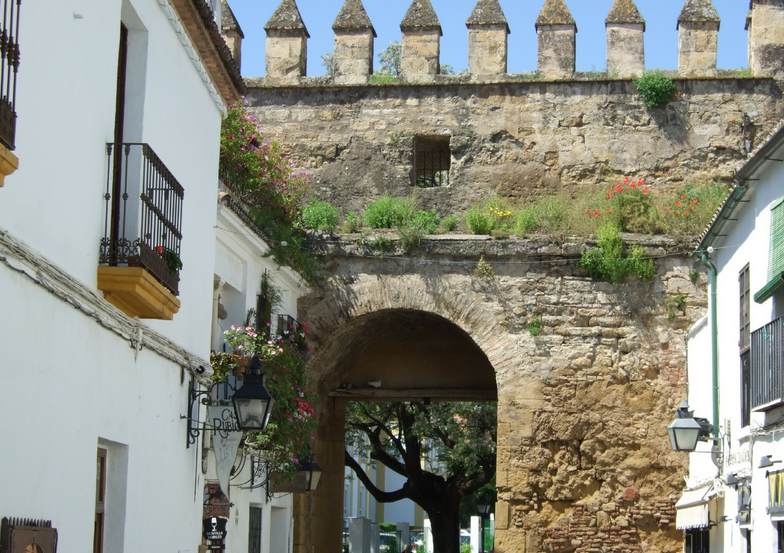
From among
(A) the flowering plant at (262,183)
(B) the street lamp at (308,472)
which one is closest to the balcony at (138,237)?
(A) the flowering plant at (262,183)

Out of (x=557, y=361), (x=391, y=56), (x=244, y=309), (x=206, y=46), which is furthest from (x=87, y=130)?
(x=391, y=56)

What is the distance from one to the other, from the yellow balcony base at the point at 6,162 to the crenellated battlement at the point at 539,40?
11820 millimetres

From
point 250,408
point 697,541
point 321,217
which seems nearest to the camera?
point 250,408

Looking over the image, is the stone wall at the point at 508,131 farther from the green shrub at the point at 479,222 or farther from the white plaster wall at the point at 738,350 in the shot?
the white plaster wall at the point at 738,350

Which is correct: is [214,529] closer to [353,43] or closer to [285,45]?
[353,43]

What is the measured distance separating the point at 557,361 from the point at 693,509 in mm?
2682

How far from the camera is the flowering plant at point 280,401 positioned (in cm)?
1155

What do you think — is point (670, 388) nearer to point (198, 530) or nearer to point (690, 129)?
point (690, 129)

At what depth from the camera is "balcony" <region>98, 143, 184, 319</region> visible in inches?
258

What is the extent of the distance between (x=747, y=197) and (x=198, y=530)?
5.41 meters

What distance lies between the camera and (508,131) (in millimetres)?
16312

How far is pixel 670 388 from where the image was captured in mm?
13961

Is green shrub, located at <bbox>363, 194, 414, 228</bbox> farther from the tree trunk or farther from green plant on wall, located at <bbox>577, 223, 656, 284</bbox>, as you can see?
the tree trunk

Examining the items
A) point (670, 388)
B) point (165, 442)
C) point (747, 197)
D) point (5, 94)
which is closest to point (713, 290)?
point (747, 197)
